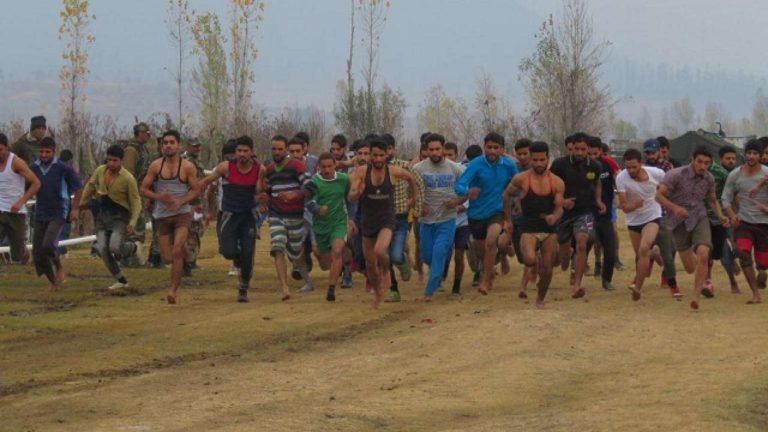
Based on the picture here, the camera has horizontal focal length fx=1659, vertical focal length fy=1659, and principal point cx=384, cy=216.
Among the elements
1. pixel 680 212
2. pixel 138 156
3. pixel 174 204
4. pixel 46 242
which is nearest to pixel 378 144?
pixel 174 204

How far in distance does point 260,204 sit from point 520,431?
9.28 meters

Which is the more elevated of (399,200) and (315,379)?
(399,200)

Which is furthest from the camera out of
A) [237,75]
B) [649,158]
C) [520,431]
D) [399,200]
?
[237,75]

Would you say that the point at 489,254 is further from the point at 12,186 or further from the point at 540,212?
the point at 12,186

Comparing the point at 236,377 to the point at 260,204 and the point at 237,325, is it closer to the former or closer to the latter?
the point at 237,325

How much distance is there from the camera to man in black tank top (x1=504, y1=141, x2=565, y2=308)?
1827 centimetres

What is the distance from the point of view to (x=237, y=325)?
1739 centimetres

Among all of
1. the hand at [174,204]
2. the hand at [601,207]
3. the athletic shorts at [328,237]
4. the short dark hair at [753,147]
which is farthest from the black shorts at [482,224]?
the hand at [174,204]

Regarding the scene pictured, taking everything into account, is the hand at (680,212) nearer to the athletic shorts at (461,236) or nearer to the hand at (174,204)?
the athletic shorts at (461,236)

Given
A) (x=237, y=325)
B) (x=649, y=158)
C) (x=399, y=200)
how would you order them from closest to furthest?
(x=237, y=325) < (x=399, y=200) < (x=649, y=158)

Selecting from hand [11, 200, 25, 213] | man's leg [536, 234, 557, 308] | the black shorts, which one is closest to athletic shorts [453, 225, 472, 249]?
the black shorts

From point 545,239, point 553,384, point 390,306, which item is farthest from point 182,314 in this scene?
point 553,384

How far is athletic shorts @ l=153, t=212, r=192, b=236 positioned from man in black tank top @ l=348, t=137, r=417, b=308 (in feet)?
6.63

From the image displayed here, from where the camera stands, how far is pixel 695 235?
18797 millimetres
